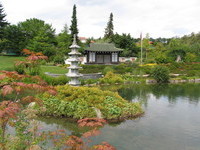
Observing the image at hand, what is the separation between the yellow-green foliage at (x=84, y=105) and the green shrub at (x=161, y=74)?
47.0ft

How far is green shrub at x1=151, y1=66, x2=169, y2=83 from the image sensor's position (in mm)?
23719

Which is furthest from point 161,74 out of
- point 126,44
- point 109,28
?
point 109,28

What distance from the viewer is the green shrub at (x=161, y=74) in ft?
77.8

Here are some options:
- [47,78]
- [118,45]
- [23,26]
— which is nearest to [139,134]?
[47,78]

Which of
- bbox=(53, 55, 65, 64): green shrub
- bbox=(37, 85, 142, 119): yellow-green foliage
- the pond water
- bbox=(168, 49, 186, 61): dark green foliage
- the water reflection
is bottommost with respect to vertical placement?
the pond water

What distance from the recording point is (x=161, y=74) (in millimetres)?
23844

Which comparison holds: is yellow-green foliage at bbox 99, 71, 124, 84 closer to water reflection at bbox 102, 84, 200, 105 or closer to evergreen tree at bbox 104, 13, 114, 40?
water reflection at bbox 102, 84, 200, 105

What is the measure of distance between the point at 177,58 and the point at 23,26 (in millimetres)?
33773

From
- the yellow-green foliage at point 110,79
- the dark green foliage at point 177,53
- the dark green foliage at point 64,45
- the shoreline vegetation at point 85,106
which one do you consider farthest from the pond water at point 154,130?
the dark green foliage at point 177,53

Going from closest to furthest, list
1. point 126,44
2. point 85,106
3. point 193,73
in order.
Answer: point 85,106
point 193,73
point 126,44

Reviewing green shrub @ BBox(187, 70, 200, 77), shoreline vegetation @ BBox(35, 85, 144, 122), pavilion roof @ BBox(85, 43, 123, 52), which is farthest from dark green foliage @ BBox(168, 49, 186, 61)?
shoreline vegetation @ BBox(35, 85, 144, 122)

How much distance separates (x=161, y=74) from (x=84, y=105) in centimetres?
1663

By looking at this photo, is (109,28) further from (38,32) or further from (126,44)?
(38,32)

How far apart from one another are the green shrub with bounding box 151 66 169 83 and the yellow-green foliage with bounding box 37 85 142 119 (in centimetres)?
1433
